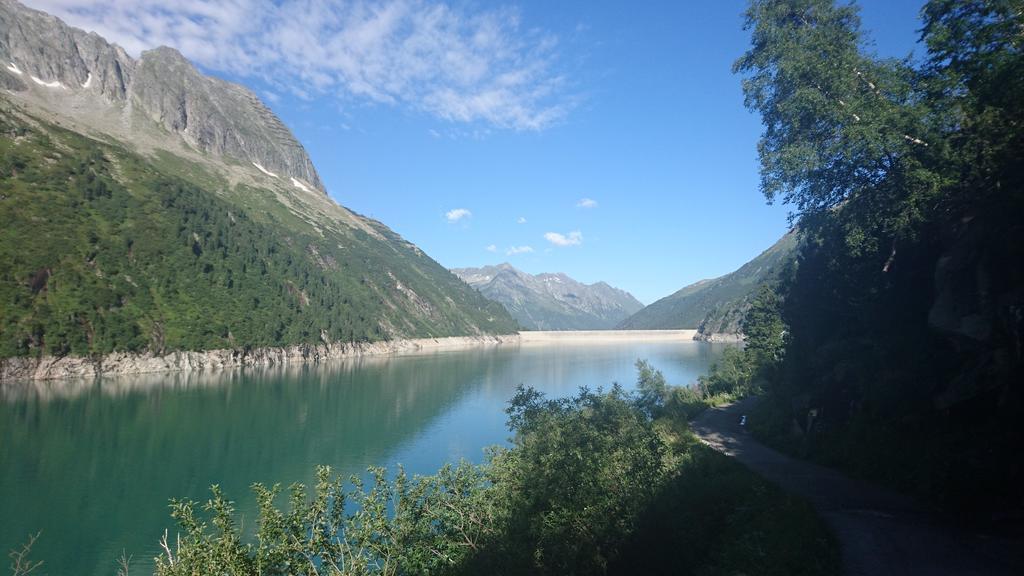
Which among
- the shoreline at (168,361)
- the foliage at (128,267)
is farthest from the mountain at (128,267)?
the shoreline at (168,361)

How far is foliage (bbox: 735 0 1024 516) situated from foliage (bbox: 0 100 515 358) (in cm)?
10335

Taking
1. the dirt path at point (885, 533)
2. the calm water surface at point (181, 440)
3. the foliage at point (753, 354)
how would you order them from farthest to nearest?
the foliage at point (753, 354) < the calm water surface at point (181, 440) < the dirt path at point (885, 533)

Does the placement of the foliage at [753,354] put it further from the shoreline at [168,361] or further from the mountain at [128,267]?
the mountain at [128,267]

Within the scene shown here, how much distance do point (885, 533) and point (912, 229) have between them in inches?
514

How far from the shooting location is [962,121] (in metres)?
20.8

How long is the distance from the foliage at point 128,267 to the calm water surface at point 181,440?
1315 cm

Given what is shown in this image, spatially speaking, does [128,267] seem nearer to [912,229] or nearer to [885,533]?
[912,229]

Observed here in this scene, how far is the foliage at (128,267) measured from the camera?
291 feet

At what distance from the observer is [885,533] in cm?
1304

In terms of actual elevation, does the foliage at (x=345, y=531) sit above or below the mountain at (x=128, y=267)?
below

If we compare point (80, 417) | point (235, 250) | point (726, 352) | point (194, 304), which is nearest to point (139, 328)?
point (194, 304)

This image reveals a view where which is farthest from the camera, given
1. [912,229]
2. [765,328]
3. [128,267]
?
[128,267]

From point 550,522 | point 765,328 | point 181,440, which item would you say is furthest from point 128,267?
point 550,522

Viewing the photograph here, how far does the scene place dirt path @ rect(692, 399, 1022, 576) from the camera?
431 inches
